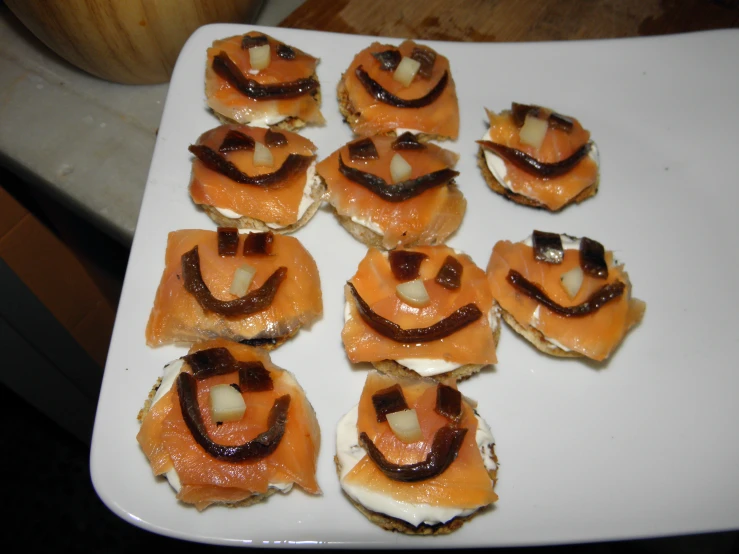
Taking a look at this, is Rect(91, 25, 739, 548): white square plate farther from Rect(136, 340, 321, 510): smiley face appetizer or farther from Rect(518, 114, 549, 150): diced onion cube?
Rect(518, 114, 549, 150): diced onion cube

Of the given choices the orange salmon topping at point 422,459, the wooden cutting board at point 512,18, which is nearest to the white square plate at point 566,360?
the orange salmon topping at point 422,459

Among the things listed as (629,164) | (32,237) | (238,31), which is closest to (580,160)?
(629,164)

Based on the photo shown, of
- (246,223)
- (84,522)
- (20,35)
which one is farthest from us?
(84,522)

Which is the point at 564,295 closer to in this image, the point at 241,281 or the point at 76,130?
the point at 241,281

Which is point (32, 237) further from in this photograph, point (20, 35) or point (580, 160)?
point (580, 160)

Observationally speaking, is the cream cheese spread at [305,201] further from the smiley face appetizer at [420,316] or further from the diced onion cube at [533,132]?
the diced onion cube at [533,132]

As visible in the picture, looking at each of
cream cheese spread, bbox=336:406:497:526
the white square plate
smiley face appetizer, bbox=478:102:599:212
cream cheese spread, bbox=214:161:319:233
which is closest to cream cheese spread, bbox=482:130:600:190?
smiley face appetizer, bbox=478:102:599:212
